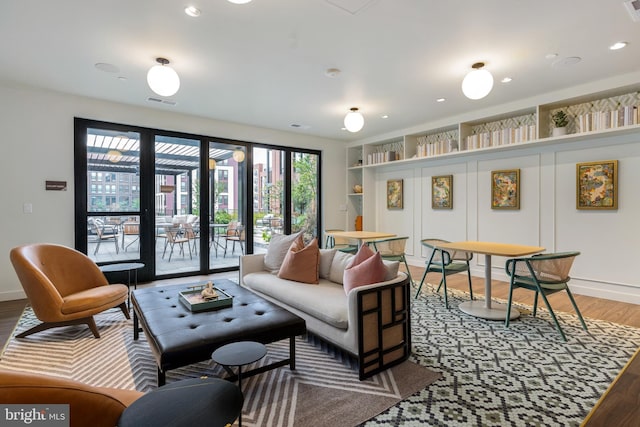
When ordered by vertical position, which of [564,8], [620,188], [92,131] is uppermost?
[564,8]

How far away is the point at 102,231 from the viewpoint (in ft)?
16.3

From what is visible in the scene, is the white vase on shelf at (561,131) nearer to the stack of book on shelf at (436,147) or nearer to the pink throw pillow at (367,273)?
the stack of book on shelf at (436,147)

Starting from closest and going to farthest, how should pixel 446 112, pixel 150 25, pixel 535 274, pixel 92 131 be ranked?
pixel 150 25 → pixel 535 274 → pixel 92 131 → pixel 446 112

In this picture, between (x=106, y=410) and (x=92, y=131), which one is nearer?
(x=106, y=410)

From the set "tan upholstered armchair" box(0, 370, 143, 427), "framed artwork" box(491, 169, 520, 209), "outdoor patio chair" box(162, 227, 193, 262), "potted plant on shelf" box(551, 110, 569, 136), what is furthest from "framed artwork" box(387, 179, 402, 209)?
"tan upholstered armchair" box(0, 370, 143, 427)

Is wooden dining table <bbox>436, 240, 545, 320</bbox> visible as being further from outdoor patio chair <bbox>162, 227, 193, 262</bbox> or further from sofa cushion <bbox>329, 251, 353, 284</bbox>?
outdoor patio chair <bbox>162, 227, 193, 262</bbox>

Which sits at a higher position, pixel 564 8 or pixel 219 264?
pixel 564 8

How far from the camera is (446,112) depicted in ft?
17.9

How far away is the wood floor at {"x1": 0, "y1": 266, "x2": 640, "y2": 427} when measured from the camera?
192 cm

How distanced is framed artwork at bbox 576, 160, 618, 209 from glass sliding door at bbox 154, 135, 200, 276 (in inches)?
231

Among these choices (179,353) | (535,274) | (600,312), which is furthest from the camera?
(600,312)

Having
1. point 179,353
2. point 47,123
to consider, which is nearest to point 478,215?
point 179,353

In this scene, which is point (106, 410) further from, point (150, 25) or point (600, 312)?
point (600, 312)

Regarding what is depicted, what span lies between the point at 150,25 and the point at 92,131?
2843mm
